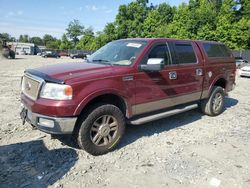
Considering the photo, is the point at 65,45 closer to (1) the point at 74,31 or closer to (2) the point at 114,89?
(1) the point at 74,31

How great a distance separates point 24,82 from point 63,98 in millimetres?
1278

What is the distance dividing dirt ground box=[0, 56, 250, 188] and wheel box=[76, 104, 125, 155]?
0.18m

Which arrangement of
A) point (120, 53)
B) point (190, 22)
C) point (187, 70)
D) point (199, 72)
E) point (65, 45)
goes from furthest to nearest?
point (65, 45), point (190, 22), point (199, 72), point (187, 70), point (120, 53)

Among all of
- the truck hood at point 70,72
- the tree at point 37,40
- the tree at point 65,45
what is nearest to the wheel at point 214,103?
the truck hood at point 70,72

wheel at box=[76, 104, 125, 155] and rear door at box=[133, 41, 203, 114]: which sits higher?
rear door at box=[133, 41, 203, 114]

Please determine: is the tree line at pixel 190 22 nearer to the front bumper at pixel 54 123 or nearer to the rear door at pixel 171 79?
the rear door at pixel 171 79

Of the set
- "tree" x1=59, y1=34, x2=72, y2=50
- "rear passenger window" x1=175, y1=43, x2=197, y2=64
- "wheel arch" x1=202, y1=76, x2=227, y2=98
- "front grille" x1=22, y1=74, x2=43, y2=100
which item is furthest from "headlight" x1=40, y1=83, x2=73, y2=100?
"tree" x1=59, y1=34, x2=72, y2=50

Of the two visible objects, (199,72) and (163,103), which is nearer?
(163,103)

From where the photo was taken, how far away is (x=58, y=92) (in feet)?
13.4

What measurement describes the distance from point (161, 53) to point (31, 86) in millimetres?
2596

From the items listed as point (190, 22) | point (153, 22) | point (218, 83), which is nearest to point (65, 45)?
point (153, 22)

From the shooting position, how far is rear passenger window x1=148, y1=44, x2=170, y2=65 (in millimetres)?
5316

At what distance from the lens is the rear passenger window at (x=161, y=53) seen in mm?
5316

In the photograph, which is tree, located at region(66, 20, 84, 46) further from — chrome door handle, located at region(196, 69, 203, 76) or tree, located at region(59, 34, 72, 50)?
chrome door handle, located at region(196, 69, 203, 76)
